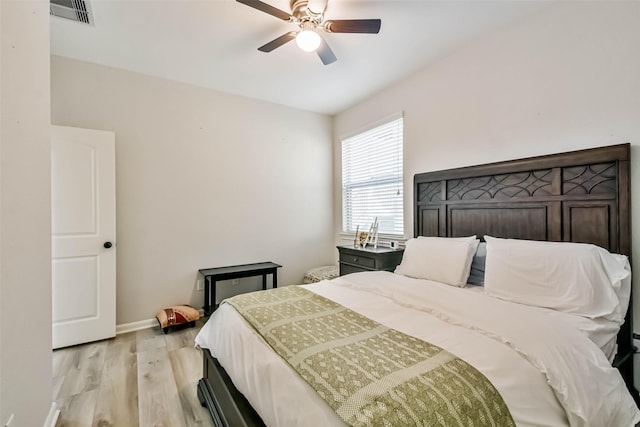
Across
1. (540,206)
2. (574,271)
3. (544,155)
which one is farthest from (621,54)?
(574,271)

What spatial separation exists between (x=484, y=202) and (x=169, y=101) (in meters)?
3.49

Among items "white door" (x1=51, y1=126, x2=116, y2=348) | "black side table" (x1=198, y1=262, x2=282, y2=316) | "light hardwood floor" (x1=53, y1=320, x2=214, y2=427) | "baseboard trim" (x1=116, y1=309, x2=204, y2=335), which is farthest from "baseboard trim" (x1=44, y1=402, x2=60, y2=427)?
"black side table" (x1=198, y1=262, x2=282, y2=316)

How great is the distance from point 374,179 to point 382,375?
120 inches

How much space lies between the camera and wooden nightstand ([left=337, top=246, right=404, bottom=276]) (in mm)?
3057

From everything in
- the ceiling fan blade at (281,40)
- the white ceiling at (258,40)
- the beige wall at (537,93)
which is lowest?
the beige wall at (537,93)

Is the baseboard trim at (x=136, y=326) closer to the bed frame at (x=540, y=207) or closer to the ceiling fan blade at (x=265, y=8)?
the bed frame at (x=540, y=207)

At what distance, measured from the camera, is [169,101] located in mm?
3287

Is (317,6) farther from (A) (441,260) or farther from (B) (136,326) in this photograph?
(B) (136,326)

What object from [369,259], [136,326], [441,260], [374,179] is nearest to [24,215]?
[136,326]

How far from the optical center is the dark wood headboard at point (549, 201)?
178 cm

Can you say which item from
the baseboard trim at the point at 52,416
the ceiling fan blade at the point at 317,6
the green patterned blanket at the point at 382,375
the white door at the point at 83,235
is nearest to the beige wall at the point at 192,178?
the white door at the point at 83,235

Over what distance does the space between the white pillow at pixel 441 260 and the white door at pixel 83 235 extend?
2.91m

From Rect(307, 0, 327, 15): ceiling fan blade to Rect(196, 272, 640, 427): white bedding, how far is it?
210 cm

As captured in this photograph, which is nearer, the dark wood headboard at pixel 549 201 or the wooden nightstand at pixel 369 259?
the dark wood headboard at pixel 549 201
